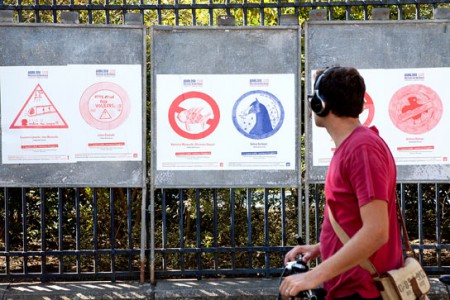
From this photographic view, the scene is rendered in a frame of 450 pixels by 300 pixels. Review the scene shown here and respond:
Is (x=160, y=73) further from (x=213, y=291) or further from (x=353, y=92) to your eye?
(x=353, y=92)

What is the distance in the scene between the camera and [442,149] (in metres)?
6.65

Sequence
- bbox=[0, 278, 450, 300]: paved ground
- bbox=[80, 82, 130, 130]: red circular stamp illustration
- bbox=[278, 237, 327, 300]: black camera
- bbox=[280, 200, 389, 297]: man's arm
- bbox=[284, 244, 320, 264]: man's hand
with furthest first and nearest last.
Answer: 1. bbox=[80, 82, 130, 130]: red circular stamp illustration
2. bbox=[0, 278, 450, 300]: paved ground
3. bbox=[284, 244, 320, 264]: man's hand
4. bbox=[278, 237, 327, 300]: black camera
5. bbox=[280, 200, 389, 297]: man's arm

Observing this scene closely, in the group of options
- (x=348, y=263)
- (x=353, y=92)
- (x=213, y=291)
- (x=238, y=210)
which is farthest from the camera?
(x=238, y=210)

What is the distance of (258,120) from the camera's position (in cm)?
664

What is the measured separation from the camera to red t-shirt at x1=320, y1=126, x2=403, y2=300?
3029 mm

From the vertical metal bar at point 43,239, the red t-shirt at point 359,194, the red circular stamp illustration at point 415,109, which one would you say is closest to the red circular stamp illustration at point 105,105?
the vertical metal bar at point 43,239

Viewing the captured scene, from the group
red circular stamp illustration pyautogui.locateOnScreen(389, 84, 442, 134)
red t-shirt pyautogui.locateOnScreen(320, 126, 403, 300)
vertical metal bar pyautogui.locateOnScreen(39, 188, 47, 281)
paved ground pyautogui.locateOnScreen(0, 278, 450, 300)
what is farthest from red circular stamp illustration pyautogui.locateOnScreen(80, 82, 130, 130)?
red t-shirt pyautogui.locateOnScreen(320, 126, 403, 300)

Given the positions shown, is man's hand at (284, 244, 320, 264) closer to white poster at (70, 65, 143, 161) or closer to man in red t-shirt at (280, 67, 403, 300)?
man in red t-shirt at (280, 67, 403, 300)

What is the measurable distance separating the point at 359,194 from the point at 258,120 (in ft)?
12.0

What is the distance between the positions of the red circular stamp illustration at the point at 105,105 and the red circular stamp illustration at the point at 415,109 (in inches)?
93.3

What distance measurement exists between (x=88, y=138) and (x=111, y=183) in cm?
44

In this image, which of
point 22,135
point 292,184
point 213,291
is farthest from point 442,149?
point 22,135

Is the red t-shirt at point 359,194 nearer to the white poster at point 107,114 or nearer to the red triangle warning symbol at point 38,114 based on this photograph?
the white poster at point 107,114

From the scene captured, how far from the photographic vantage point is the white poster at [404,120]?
664cm
